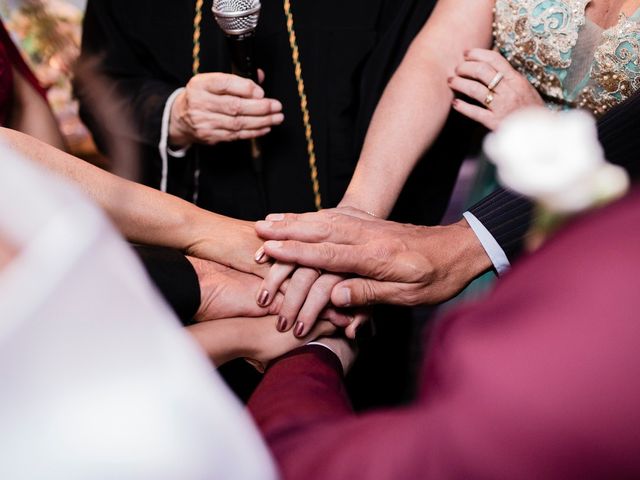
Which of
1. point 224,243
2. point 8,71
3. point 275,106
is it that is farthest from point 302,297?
point 8,71

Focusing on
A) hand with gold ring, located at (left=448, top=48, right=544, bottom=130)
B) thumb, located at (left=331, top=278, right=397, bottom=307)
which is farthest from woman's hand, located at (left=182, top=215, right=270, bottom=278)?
hand with gold ring, located at (left=448, top=48, right=544, bottom=130)

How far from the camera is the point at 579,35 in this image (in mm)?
1175

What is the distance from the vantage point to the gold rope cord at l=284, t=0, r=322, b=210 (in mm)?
1312

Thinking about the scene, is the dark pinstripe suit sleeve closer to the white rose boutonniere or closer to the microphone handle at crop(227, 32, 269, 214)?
the white rose boutonniere

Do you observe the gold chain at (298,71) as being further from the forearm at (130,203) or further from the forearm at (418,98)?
the forearm at (130,203)

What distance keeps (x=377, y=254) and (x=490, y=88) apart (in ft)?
1.53

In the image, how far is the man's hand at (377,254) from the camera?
98cm

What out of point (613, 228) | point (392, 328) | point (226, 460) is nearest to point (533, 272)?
point (613, 228)

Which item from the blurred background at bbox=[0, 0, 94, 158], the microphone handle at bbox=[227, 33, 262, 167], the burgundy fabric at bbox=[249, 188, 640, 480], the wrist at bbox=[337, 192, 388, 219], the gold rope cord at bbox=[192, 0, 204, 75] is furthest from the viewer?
the gold rope cord at bbox=[192, 0, 204, 75]

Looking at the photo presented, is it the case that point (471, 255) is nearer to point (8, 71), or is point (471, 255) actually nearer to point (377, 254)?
point (377, 254)

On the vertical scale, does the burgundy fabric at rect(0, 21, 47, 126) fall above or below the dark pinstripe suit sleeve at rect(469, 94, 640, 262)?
below

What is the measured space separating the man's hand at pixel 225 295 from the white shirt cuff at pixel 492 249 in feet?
1.15

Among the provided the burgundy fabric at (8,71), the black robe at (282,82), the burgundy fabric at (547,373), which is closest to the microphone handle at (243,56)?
the black robe at (282,82)

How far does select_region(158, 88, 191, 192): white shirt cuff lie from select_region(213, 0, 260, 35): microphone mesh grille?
1.17 ft
